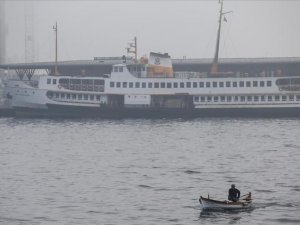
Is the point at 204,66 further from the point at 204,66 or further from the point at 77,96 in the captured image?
the point at 77,96

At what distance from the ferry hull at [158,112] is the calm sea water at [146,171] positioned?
205 inches

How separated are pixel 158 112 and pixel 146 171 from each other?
1895 inches

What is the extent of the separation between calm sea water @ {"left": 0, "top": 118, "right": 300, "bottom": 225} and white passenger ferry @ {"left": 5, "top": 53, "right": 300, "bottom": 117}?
6.20 meters

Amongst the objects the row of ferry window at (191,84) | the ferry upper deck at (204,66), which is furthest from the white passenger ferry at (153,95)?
the ferry upper deck at (204,66)

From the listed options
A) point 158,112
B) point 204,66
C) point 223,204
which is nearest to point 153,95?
point 158,112

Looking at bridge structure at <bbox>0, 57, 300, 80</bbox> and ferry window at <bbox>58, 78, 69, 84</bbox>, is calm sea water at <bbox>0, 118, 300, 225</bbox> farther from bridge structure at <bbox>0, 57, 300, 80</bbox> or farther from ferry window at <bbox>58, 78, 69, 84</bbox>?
bridge structure at <bbox>0, 57, 300, 80</bbox>

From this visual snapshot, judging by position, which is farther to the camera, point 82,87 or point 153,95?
point 82,87

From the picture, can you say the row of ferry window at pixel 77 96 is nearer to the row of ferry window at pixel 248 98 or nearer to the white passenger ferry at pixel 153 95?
the white passenger ferry at pixel 153 95

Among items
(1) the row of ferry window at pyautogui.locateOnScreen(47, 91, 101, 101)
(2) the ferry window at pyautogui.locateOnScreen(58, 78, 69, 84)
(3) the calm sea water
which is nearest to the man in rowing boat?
(3) the calm sea water

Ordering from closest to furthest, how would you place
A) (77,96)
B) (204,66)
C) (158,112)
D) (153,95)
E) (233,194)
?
(233,194), (158,112), (153,95), (77,96), (204,66)

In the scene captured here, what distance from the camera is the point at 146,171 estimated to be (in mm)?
64625

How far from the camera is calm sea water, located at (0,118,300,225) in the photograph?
156 ft

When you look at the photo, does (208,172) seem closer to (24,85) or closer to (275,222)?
(275,222)

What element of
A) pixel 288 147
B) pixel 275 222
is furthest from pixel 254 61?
pixel 275 222
